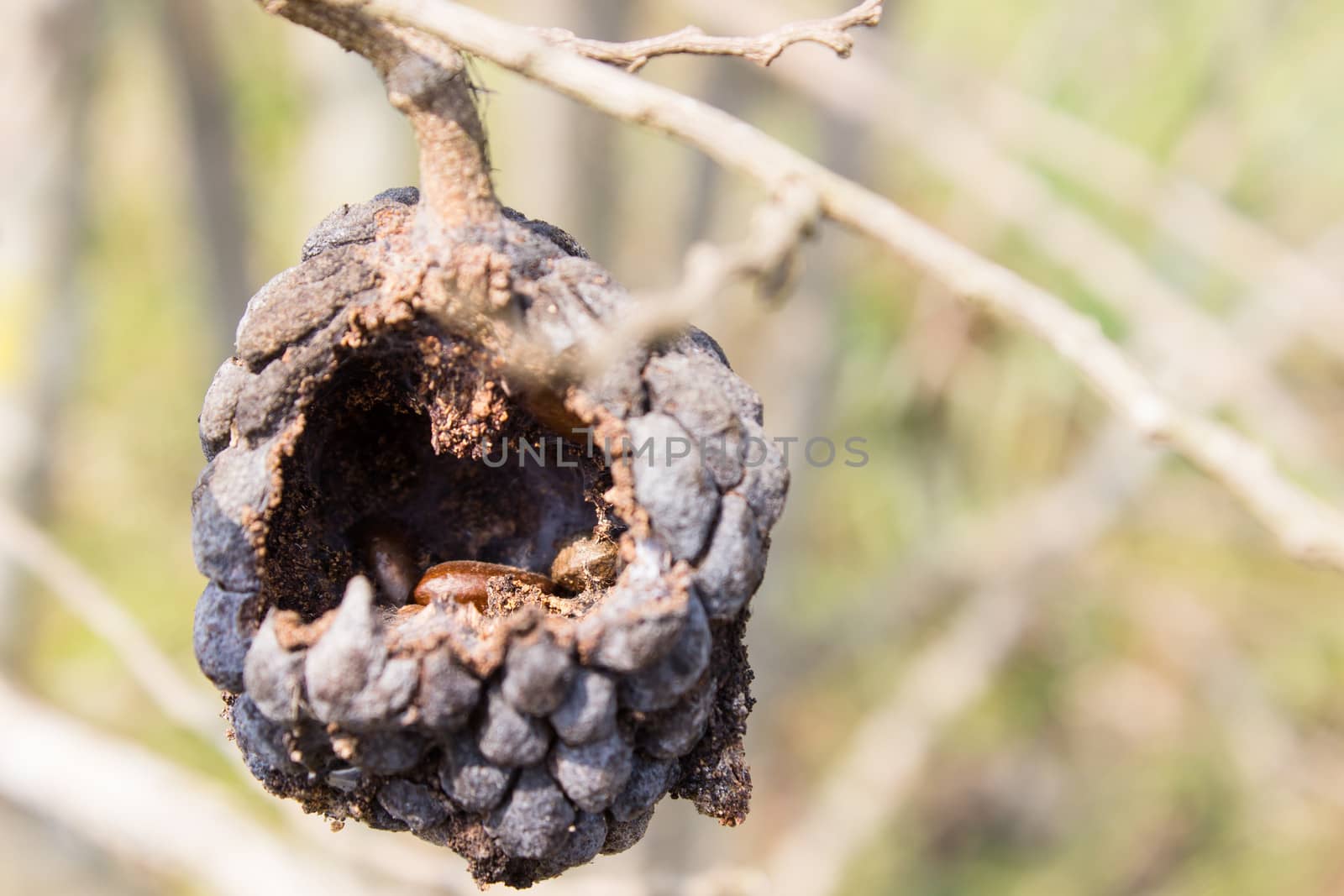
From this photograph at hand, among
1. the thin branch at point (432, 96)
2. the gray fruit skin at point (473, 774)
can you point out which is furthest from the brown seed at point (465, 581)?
the thin branch at point (432, 96)

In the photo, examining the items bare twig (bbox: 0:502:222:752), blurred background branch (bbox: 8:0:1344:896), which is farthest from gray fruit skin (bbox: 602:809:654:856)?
blurred background branch (bbox: 8:0:1344:896)

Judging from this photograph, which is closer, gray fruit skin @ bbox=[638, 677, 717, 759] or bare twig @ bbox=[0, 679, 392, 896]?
gray fruit skin @ bbox=[638, 677, 717, 759]

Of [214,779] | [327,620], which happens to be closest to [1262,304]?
[327,620]

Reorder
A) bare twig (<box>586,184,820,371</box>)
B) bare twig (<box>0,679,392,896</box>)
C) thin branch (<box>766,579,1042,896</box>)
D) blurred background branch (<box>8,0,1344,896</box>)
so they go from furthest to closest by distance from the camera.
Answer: thin branch (<box>766,579,1042,896</box>), blurred background branch (<box>8,0,1344,896</box>), bare twig (<box>0,679,392,896</box>), bare twig (<box>586,184,820,371</box>)

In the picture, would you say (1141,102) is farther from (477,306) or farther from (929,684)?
(477,306)

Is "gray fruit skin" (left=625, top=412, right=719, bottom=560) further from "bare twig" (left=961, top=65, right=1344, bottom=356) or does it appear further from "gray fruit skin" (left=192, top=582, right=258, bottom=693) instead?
"bare twig" (left=961, top=65, right=1344, bottom=356)

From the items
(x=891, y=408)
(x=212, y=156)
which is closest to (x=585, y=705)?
(x=212, y=156)

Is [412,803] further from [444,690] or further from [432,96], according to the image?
[432,96]
